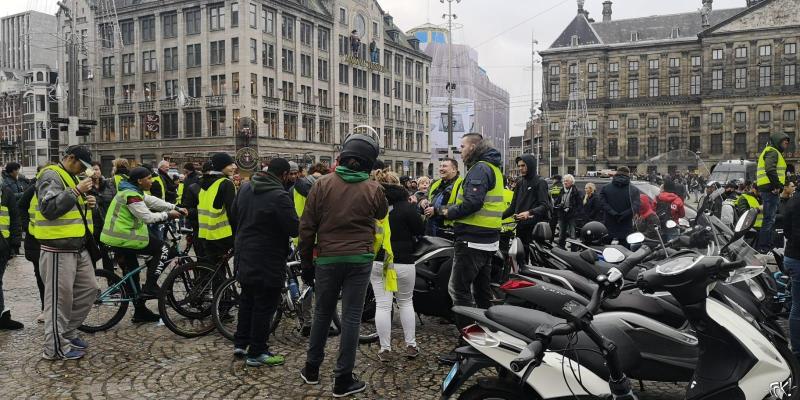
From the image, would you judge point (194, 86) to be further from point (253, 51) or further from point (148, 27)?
point (148, 27)

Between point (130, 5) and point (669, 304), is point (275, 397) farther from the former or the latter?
point (130, 5)

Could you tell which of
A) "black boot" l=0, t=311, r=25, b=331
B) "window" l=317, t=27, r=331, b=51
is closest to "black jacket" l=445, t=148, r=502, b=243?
"black boot" l=0, t=311, r=25, b=331

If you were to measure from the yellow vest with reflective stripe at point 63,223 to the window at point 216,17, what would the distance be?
152 feet

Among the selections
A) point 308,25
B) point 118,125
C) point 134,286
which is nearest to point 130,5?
point 118,125

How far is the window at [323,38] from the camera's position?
5618cm

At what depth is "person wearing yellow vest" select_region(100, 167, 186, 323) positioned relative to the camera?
707 cm

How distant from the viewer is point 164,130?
51406 millimetres

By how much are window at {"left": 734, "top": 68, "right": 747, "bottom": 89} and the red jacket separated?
85.0 m

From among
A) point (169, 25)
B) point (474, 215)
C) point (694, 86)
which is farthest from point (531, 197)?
point (694, 86)

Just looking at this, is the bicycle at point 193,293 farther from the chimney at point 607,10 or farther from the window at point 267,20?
the chimney at point 607,10

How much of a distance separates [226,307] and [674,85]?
8708 cm

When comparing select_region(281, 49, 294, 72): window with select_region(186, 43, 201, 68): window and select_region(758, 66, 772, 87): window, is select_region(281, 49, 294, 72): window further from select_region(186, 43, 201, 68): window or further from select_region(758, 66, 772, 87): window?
select_region(758, 66, 772, 87): window

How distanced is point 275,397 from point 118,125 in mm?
54653

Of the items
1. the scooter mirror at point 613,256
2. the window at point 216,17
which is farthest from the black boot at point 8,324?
the window at point 216,17
